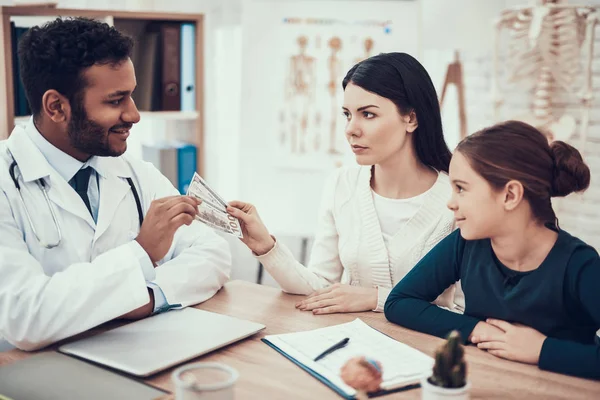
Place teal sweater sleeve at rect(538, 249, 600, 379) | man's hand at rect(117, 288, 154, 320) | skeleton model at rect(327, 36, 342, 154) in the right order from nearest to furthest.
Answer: teal sweater sleeve at rect(538, 249, 600, 379) → man's hand at rect(117, 288, 154, 320) → skeleton model at rect(327, 36, 342, 154)

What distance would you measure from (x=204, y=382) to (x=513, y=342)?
2.27ft

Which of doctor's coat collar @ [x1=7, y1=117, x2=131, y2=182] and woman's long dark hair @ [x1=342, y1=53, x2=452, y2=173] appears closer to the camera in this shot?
doctor's coat collar @ [x1=7, y1=117, x2=131, y2=182]

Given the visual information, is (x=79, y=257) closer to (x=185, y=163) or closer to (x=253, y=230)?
(x=253, y=230)

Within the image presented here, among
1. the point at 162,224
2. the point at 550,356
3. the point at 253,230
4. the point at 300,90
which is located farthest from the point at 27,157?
the point at 300,90

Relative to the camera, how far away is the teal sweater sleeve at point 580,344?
51.1 inches

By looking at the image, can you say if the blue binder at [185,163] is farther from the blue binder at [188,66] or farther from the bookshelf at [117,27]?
the blue binder at [188,66]

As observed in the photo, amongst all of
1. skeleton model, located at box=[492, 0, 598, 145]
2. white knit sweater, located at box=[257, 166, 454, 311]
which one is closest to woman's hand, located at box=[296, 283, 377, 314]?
white knit sweater, located at box=[257, 166, 454, 311]

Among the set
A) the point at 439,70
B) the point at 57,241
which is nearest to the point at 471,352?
the point at 57,241

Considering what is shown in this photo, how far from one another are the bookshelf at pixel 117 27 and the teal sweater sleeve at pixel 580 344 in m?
2.10

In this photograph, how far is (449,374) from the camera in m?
0.97

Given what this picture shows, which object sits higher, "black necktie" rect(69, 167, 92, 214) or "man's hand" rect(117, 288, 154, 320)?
"black necktie" rect(69, 167, 92, 214)

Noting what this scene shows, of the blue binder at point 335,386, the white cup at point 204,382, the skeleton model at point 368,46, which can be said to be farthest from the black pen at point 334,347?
the skeleton model at point 368,46

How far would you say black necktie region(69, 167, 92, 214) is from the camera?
171 cm

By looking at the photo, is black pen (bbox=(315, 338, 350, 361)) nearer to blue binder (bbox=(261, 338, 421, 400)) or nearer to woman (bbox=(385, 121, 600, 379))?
blue binder (bbox=(261, 338, 421, 400))
